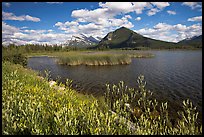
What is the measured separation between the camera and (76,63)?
43.2m

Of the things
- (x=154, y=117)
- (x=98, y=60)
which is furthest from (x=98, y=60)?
(x=154, y=117)

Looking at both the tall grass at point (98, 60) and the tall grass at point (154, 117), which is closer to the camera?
the tall grass at point (154, 117)

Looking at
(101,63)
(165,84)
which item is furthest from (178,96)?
(101,63)

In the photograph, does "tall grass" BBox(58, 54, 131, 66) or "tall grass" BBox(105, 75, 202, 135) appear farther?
"tall grass" BBox(58, 54, 131, 66)

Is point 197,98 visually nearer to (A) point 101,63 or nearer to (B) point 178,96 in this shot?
(B) point 178,96

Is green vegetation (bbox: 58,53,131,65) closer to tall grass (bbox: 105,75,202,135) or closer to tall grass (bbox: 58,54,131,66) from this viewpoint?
tall grass (bbox: 58,54,131,66)

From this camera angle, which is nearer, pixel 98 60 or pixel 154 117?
pixel 154 117

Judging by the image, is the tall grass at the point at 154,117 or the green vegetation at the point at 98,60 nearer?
the tall grass at the point at 154,117

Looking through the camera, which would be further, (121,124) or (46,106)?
(46,106)

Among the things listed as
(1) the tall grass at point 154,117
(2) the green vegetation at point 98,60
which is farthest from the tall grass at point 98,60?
(1) the tall grass at point 154,117

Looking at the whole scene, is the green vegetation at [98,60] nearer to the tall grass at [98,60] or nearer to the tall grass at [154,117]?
the tall grass at [98,60]

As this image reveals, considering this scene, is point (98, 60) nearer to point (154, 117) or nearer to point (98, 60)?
point (98, 60)

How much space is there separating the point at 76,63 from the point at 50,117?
38290mm

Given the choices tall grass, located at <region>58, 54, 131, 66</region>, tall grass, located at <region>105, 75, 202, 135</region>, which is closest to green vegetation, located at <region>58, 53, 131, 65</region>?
tall grass, located at <region>58, 54, 131, 66</region>
